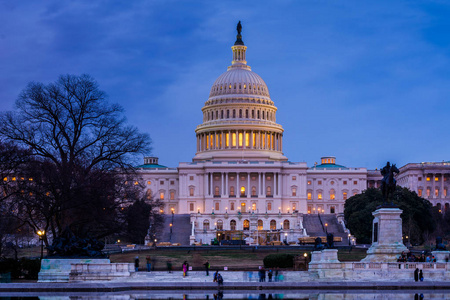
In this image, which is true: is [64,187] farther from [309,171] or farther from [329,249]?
[309,171]

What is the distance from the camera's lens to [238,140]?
173m

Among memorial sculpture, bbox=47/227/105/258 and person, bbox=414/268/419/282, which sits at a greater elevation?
memorial sculpture, bbox=47/227/105/258

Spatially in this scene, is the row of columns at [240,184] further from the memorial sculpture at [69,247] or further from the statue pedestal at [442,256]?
the memorial sculpture at [69,247]

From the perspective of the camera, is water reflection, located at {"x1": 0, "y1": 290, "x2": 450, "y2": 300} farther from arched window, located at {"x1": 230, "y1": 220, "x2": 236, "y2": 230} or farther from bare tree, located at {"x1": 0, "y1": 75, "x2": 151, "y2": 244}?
arched window, located at {"x1": 230, "y1": 220, "x2": 236, "y2": 230}

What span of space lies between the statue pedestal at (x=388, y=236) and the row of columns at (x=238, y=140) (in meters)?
118

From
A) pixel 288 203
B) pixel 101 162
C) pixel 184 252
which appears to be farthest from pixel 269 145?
pixel 101 162

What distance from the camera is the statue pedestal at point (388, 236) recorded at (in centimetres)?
5438

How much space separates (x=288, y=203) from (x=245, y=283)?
11275 cm

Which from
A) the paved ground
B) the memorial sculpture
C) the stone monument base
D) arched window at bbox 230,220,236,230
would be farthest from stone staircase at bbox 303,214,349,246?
the stone monument base

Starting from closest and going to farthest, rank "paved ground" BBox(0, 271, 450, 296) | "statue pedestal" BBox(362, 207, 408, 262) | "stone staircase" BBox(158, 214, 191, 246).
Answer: "paved ground" BBox(0, 271, 450, 296) → "statue pedestal" BBox(362, 207, 408, 262) → "stone staircase" BBox(158, 214, 191, 246)

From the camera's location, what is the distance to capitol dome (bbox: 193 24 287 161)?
172 metres

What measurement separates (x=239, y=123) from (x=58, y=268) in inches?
4817

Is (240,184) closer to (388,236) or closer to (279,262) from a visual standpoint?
(279,262)

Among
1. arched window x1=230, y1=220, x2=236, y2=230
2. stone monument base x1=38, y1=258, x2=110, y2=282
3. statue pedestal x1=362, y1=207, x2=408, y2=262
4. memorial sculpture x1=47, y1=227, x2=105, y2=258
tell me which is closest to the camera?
stone monument base x1=38, y1=258, x2=110, y2=282
